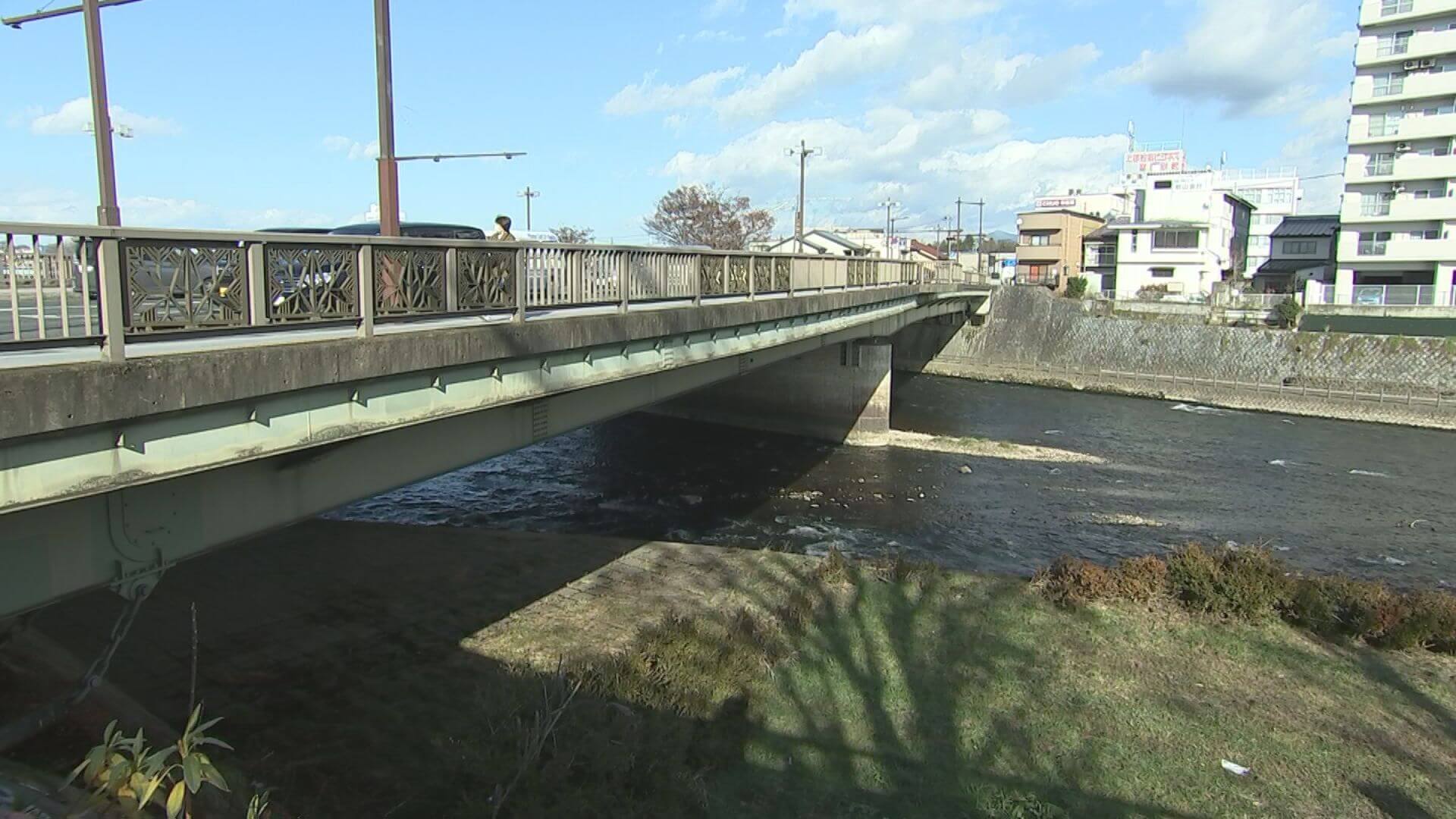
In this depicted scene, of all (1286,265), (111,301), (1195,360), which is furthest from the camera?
(1286,265)

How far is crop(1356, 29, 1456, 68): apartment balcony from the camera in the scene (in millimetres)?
44344

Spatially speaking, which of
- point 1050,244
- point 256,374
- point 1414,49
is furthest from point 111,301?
point 1050,244

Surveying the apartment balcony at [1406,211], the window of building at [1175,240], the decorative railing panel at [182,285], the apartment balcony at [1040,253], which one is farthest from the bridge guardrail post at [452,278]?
the apartment balcony at [1040,253]

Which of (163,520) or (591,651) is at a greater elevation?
(163,520)

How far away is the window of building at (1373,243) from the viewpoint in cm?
4616

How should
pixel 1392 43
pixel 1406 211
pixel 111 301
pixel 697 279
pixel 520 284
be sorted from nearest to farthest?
1. pixel 111 301
2. pixel 520 284
3. pixel 697 279
4. pixel 1406 211
5. pixel 1392 43

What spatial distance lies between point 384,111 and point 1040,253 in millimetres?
79914

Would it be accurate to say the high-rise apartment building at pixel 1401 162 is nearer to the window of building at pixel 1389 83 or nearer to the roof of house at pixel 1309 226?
the window of building at pixel 1389 83

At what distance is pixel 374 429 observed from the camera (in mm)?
7047

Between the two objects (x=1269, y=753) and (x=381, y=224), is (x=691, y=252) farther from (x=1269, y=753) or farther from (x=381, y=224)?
(x=1269, y=753)

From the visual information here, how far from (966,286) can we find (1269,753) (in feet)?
125

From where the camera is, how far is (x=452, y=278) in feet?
26.5

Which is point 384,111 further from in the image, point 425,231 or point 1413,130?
point 1413,130

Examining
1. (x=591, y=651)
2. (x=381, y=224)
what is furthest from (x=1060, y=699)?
(x=381, y=224)
